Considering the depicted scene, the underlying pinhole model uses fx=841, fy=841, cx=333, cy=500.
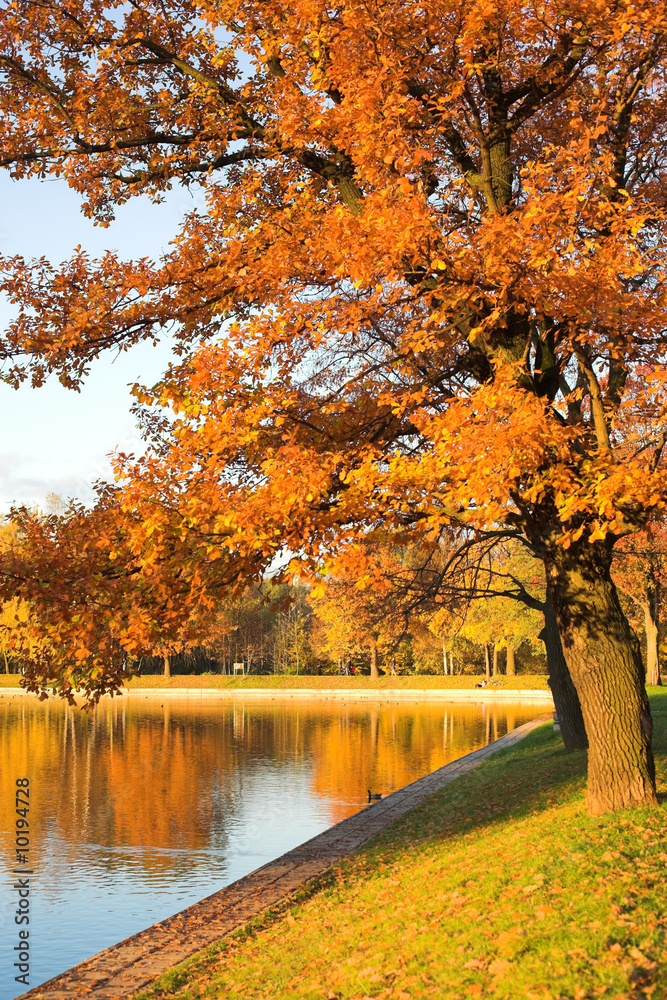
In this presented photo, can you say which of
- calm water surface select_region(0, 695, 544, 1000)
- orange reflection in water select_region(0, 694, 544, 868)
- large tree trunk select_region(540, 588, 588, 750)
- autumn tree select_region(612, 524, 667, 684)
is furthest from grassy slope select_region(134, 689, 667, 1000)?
autumn tree select_region(612, 524, 667, 684)

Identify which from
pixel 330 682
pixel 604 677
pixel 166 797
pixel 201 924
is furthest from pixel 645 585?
pixel 330 682

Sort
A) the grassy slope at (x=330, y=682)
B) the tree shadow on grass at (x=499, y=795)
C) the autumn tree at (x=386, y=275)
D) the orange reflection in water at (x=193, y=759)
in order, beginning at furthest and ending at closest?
the grassy slope at (x=330, y=682) → the orange reflection in water at (x=193, y=759) → the tree shadow on grass at (x=499, y=795) → the autumn tree at (x=386, y=275)

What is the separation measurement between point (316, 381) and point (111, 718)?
3550cm

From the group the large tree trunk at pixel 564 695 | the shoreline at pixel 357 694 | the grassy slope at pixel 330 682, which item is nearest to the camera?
the large tree trunk at pixel 564 695

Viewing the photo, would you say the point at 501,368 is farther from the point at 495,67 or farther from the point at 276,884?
the point at 276,884

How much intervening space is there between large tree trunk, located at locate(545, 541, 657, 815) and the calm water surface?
6.38 metres

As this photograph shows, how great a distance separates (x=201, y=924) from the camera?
9234 millimetres

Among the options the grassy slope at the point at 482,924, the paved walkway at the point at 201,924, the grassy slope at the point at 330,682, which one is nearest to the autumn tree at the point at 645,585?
Result: the grassy slope at the point at 330,682

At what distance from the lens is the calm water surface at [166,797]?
12102 millimetres

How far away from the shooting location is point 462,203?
1068 cm

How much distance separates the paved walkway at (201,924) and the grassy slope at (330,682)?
4450 centimetres

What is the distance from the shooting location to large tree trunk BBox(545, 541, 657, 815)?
30.7 feet

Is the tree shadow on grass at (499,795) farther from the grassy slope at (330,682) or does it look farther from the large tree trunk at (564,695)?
the grassy slope at (330,682)

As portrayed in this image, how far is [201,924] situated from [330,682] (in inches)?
2158
